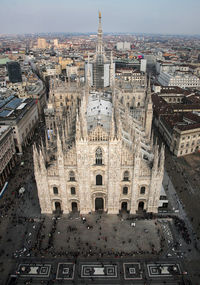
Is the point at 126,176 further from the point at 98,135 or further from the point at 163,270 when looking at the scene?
the point at 163,270

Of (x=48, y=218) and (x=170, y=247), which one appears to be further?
(x=48, y=218)

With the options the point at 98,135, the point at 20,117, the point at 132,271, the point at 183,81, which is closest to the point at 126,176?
the point at 98,135

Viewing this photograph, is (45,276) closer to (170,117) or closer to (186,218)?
(186,218)

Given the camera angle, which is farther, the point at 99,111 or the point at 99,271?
the point at 99,111

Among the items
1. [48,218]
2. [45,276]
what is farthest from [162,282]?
[48,218]

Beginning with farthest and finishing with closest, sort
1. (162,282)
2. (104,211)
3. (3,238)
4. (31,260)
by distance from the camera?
(104,211), (3,238), (31,260), (162,282)

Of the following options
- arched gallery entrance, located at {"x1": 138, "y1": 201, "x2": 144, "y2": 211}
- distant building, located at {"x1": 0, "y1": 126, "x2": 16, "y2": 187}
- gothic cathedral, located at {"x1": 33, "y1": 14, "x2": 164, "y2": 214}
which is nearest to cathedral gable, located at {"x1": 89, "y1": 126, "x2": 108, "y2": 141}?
gothic cathedral, located at {"x1": 33, "y1": 14, "x2": 164, "y2": 214}

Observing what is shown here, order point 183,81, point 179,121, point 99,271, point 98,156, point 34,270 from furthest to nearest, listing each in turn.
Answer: point 183,81 → point 179,121 → point 98,156 → point 34,270 → point 99,271
